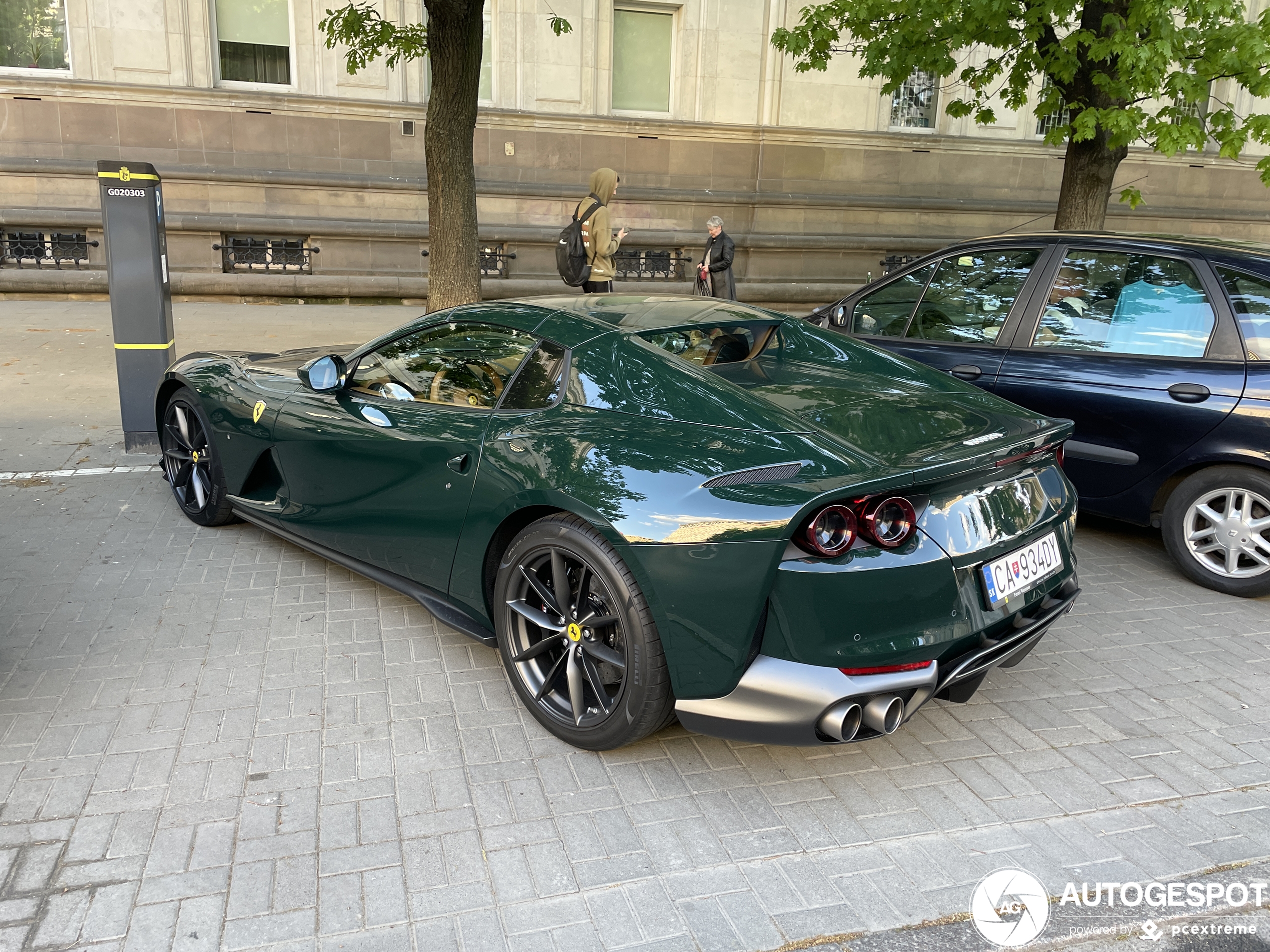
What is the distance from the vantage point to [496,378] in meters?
3.79

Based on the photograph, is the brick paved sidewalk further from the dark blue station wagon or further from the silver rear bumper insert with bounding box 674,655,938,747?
the dark blue station wagon

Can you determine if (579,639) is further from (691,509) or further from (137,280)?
(137,280)

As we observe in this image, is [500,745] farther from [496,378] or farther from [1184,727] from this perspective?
[1184,727]

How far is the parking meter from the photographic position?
6324 mm

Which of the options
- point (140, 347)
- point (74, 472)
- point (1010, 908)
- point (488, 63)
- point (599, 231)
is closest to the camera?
point (1010, 908)

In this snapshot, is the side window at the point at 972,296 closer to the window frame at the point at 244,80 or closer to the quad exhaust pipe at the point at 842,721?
the quad exhaust pipe at the point at 842,721

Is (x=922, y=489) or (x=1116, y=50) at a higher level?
(x=1116, y=50)

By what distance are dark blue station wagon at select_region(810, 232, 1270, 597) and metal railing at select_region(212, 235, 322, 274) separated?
37.9 feet

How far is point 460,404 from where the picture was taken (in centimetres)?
385

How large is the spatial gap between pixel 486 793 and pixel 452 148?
22.9 ft

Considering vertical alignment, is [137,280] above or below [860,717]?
above

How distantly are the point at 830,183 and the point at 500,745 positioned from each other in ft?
51.2

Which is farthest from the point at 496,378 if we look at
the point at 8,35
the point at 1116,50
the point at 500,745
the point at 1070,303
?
the point at 8,35

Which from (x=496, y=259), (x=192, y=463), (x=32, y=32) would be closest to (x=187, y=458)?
(x=192, y=463)
